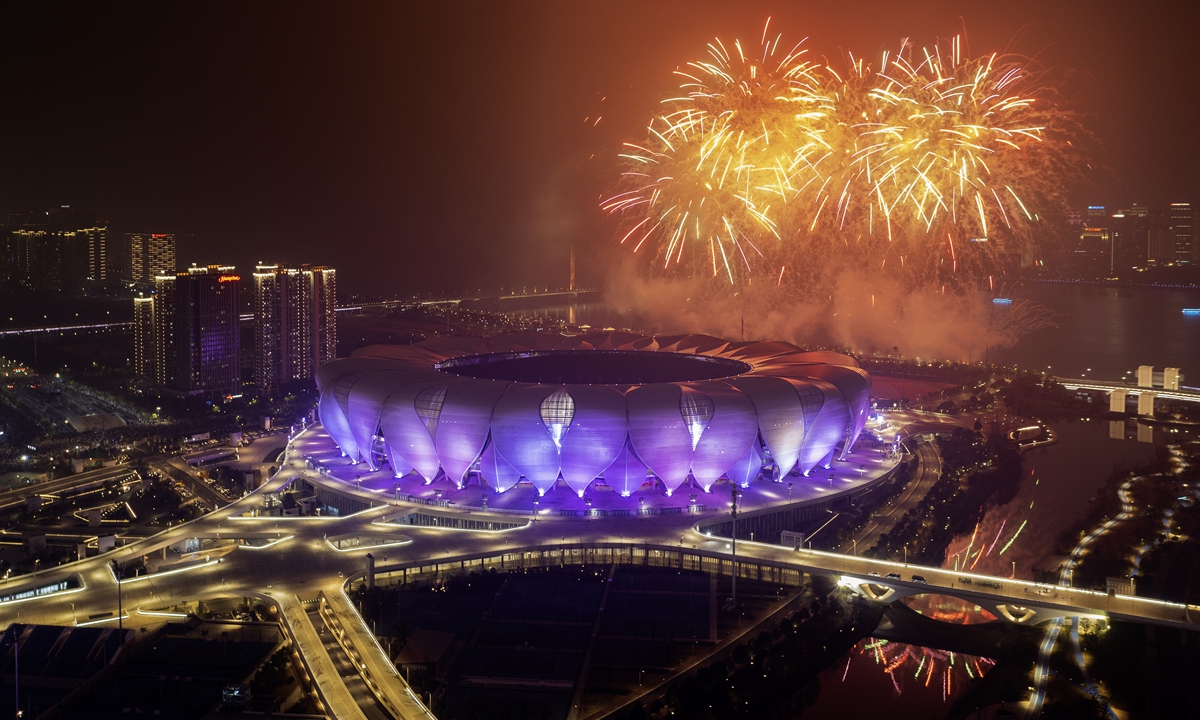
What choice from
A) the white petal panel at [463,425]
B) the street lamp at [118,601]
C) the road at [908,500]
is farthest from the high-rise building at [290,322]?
the road at [908,500]

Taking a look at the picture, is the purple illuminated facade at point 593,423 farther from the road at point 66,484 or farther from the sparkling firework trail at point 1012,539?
the road at point 66,484

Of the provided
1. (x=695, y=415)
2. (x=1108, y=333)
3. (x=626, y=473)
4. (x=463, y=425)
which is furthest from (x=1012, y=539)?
(x=1108, y=333)

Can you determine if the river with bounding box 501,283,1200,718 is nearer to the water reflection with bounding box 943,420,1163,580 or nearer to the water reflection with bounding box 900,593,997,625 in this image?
the water reflection with bounding box 943,420,1163,580

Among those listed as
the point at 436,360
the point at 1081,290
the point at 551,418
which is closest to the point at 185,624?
the point at 551,418

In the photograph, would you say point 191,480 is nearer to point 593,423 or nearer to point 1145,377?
point 593,423

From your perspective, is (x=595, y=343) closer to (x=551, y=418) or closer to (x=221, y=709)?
(x=551, y=418)

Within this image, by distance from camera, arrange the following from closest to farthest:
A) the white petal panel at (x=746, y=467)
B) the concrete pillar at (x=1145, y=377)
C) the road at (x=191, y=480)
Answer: the white petal panel at (x=746, y=467), the road at (x=191, y=480), the concrete pillar at (x=1145, y=377)

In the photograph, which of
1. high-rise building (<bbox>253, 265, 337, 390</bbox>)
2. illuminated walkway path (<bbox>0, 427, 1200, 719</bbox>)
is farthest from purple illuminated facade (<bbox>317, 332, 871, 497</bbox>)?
high-rise building (<bbox>253, 265, 337, 390</bbox>)
